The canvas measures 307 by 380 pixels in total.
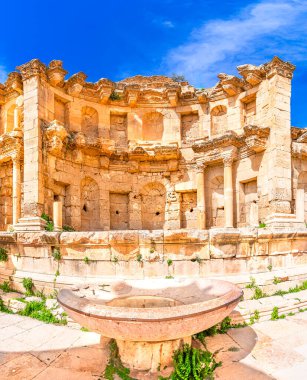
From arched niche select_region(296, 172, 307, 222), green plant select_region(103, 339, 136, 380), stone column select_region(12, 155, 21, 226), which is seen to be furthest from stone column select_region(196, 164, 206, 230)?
green plant select_region(103, 339, 136, 380)

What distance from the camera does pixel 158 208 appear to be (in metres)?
13.4

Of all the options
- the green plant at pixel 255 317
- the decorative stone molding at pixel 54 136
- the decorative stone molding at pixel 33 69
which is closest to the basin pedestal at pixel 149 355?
the green plant at pixel 255 317

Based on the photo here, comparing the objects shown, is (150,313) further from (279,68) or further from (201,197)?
(279,68)

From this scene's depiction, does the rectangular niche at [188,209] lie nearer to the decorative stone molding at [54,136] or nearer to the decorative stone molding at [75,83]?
the decorative stone molding at [54,136]

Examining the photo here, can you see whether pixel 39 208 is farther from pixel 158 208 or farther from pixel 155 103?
pixel 155 103

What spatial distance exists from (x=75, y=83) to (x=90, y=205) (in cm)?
536

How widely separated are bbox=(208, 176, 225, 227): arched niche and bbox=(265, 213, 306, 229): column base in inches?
94.9

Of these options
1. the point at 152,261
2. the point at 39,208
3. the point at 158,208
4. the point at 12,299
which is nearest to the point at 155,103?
the point at 158,208

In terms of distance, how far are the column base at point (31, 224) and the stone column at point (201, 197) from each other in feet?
20.9

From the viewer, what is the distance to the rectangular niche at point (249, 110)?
12194mm

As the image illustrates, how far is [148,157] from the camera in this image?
13.0 metres

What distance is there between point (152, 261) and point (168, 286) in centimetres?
157

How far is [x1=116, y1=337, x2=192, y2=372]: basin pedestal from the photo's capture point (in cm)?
347

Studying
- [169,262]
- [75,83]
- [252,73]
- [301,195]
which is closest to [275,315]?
[169,262]
